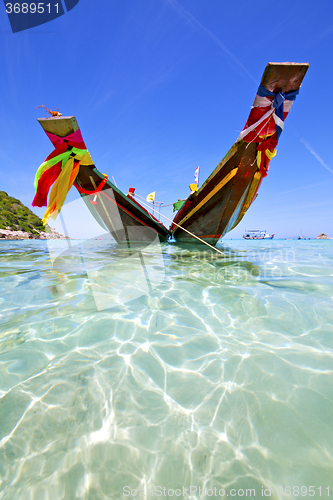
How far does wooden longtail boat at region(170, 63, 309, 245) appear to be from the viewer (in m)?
3.69

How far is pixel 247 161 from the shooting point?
543cm

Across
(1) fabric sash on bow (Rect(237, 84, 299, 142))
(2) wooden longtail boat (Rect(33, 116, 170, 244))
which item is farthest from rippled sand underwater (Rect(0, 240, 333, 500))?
(1) fabric sash on bow (Rect(237, 84, 299, 142))

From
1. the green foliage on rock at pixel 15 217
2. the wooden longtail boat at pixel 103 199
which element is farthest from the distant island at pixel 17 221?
the wooden longtail boat at pixel 103 199

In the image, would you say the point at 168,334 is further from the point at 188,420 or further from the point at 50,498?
the point at 50,498

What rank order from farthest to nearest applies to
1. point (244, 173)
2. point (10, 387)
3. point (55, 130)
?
point (244, 173)
point (55, 130)
point (10, 387)

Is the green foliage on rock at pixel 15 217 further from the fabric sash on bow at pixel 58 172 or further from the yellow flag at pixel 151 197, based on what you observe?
the fabric sash on bow at pixel 58 172

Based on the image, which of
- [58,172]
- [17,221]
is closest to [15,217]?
[17,221]

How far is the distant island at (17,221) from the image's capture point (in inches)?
1287

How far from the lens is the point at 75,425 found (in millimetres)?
1099

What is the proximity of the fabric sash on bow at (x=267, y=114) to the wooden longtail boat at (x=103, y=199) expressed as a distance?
410cm

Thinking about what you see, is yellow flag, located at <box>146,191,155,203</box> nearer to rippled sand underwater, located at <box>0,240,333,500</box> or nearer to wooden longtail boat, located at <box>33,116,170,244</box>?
wooden longtail boat, located at <box>33,116,170,244</box>

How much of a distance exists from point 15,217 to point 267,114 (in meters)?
46.0

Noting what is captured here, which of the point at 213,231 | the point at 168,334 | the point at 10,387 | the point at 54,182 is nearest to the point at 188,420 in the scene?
the point at 168,334

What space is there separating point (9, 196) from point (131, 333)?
5839cm
